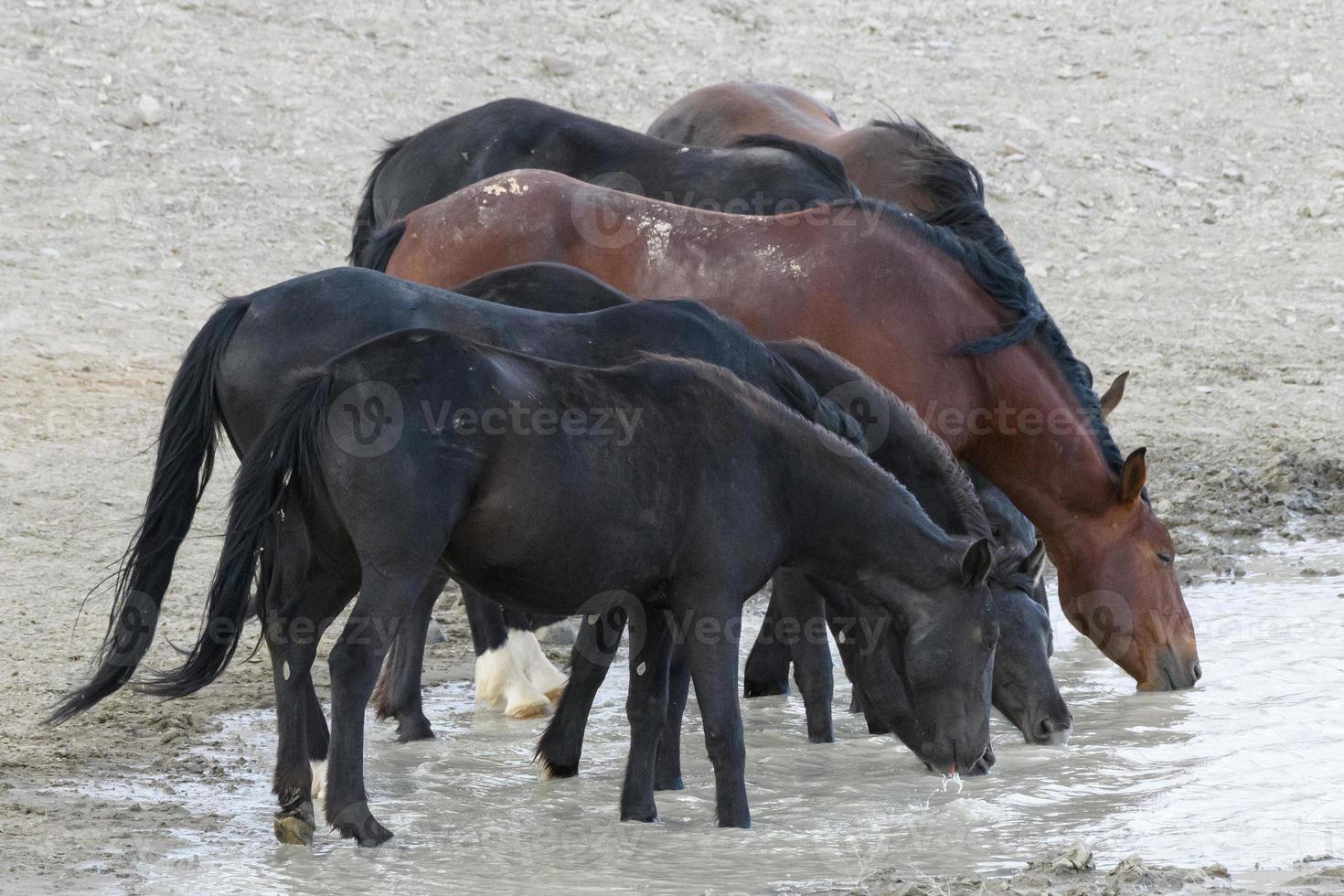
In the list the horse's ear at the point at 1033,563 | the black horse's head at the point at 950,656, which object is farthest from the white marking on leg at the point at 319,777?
the horse's ear at the point at 1033,563

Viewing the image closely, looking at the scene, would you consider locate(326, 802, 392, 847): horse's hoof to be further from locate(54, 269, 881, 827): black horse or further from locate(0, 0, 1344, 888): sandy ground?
locate(0, 0, 1344, 888): sandy ground

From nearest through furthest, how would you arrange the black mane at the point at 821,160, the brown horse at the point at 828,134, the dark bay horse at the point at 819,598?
1. the dark bay horse at the point at 819,598
2. the brown horse at the point at 828,134
3. the black mane at the point at 821,160

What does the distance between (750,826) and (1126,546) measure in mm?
2335

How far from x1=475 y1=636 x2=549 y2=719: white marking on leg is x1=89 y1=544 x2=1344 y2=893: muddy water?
107mm

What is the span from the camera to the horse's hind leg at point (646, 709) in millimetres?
5199

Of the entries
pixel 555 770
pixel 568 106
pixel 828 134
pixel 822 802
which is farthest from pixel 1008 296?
pixel 568 106

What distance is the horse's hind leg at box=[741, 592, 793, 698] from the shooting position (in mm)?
6883

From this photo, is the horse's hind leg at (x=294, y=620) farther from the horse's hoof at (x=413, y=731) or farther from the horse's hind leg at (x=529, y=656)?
the horse's hind leg at (x=529, y=656)

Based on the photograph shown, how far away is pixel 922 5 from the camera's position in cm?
1598

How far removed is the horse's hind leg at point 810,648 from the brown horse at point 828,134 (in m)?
1.85

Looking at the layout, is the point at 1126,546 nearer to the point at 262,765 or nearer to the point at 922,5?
the point at 262,765

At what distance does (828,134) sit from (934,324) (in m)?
3.36

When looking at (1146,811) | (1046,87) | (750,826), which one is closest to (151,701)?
(750,826)

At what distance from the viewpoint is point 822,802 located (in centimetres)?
549
